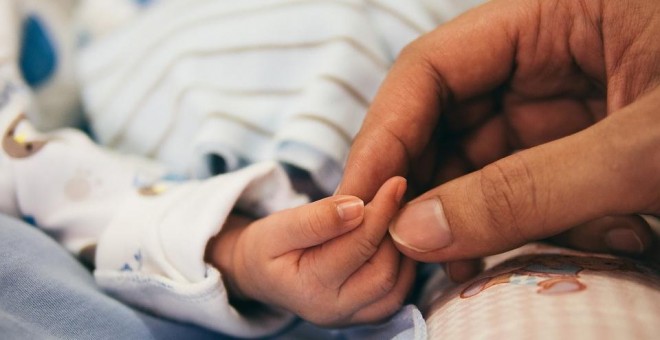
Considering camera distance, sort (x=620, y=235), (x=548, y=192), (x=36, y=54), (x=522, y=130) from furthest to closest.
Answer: (x=36, y=54), (x=522, y=130), (x=620, y=235), (x=548, y=192)

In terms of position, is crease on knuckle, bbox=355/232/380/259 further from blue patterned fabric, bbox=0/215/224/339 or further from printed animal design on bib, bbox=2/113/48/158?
printed animal design on bib, bbox=2/113/48/158

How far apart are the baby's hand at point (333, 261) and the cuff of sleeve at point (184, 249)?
4cm

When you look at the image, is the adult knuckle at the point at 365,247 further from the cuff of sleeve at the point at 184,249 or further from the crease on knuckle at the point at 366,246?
the cuff of sleeve at the point at 184,249

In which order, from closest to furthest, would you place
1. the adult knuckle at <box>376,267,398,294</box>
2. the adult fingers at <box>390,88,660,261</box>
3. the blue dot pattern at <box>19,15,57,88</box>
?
the adult fingers at <box>390,88,660,261</box> < the adult knuckle at <box>376,267,398,294</box> < the blue dot pattern at <box>19,15,57,88</box>

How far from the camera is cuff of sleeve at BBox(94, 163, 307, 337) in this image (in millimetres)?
567

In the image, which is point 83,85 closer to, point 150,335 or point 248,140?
point 248,140

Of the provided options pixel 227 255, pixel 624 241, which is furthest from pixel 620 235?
pixel 227 255

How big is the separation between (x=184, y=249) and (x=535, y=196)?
1.13ft

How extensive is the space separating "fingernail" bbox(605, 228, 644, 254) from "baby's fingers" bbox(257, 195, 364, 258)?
0.24 meters

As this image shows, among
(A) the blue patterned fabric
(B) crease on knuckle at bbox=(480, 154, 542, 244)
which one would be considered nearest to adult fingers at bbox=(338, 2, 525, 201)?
(B) crease on knuckle at bbox=(480, 154, 542, 244)

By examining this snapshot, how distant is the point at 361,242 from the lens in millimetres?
485

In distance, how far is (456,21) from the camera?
588mm

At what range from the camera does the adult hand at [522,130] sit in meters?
0.41

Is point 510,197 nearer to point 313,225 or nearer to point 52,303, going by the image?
point 313,225
